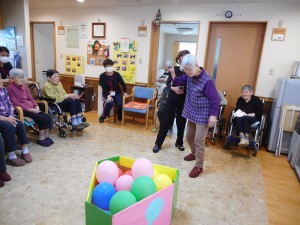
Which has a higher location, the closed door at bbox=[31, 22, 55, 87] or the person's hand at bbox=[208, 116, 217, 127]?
the closed door at bbox=[31, 22, 55, 87]

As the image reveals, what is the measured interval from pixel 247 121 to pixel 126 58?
2.68 m

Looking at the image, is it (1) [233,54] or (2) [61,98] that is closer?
(2) [61,98]

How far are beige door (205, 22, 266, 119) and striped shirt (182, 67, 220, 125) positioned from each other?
1967 millimetres

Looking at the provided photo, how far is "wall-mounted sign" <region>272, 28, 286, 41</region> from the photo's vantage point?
349 cm

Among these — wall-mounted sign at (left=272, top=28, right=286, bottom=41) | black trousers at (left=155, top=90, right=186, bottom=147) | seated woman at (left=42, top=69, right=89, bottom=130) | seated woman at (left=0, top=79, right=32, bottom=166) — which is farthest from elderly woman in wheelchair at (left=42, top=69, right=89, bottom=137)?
wall-mounted sign at (left=272, top=28, right=286, bottom=41)

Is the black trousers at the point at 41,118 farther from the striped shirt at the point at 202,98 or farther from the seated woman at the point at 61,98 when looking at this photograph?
the striped shirt at the point at 202,98

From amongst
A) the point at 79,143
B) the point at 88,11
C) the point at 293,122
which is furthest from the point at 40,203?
the point at 88,11

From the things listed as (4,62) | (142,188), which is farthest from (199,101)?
(4,62)

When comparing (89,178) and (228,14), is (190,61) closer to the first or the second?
(89,178)

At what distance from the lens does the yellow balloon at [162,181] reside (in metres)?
1.58

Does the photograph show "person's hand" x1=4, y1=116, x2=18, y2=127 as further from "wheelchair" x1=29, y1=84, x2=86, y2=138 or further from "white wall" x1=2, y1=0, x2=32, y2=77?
"white wall" x1=2, y1=0, x2=32, y2=77

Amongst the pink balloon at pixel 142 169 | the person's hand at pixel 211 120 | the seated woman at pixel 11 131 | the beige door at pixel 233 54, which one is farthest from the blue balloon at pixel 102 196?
the beige door at pixel 233 54

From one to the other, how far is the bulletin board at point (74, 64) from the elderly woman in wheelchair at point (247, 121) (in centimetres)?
348

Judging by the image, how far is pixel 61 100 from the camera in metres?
3.46
